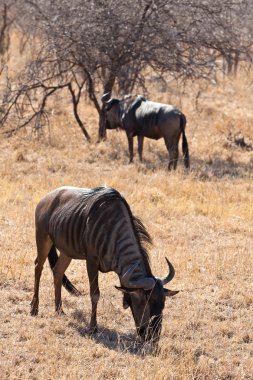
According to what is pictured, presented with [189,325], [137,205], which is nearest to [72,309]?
[189,325]

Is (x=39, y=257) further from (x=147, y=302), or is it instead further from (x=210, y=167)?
(x=210, y=167)

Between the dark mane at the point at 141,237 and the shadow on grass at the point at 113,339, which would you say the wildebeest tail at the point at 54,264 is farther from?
the dark mane at the point at 141,237

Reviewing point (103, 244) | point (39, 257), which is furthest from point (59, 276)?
point (103, 244)

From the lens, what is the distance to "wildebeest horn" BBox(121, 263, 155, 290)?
520 cm

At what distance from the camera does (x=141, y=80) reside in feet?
49.3

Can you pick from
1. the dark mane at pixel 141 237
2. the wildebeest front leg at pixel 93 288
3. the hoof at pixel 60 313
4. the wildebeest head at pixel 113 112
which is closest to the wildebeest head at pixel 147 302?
the dark mane at pixel 141 237

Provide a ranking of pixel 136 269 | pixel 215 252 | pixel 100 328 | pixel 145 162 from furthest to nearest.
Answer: pixel 145 162 < pixel 215 252 < pixel 100 328 < pixel 136 269

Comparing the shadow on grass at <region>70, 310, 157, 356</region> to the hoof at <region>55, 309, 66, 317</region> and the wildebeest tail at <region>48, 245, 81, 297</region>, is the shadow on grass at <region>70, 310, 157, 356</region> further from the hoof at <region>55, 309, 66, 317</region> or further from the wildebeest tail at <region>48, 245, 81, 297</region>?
the wildebeest tail at <region>48, 245, 81, 297</region>

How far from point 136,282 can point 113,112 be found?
9.58 metres

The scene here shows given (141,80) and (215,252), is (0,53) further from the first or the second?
(215,252)

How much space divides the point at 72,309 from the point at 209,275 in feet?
5.76

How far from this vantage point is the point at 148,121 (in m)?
13.6

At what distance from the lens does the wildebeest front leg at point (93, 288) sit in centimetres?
566

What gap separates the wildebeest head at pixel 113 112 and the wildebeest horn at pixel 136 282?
929 centimetres
